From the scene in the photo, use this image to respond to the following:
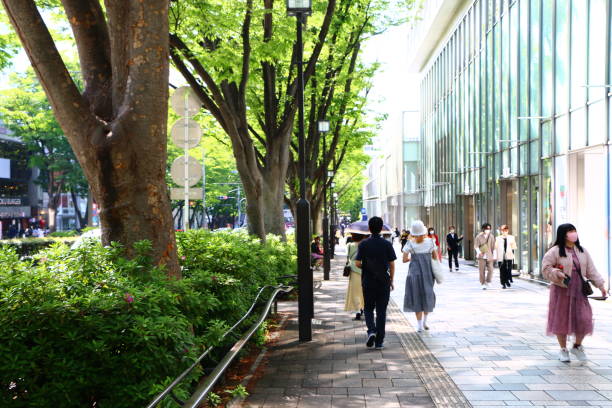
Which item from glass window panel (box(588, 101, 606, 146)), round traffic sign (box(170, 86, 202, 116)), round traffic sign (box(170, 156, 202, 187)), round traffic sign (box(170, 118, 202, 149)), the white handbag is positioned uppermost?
glass window panel (box(588, 101, 606, 146))

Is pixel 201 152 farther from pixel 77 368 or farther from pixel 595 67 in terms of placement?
pixel 77 368

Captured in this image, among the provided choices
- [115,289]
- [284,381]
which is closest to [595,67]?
Answer: [284,381]

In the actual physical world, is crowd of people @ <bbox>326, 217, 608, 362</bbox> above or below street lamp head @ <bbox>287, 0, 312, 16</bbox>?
below

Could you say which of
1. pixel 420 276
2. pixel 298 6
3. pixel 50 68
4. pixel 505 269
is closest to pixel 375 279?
pixel 420 276

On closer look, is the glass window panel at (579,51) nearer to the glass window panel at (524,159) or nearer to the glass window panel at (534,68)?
the glass window panel at (534,68)

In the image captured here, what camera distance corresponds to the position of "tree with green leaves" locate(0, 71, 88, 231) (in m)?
41.2

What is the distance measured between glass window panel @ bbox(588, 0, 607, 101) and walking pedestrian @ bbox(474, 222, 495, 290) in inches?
170

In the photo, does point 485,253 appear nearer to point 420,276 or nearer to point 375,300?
point 420,276

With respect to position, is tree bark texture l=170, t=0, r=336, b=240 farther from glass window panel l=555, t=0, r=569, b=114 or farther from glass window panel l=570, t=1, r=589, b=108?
glass window panel l=555, t=0, r=569, b=114

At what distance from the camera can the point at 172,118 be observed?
19062 millimetres

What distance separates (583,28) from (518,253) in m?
9.17

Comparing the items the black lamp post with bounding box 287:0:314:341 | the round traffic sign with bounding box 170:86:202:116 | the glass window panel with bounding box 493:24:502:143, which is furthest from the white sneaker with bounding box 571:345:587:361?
the glass window panel with bounding box 493:24:502:143

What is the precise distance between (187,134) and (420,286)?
411cm

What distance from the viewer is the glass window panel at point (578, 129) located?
17500 mm
